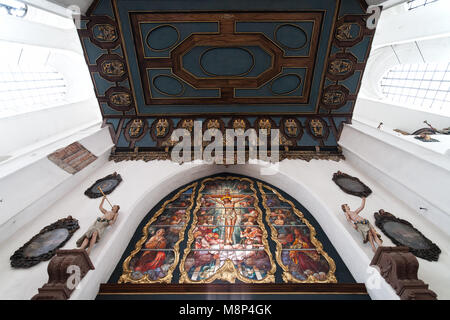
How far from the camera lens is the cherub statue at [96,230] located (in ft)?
14.1

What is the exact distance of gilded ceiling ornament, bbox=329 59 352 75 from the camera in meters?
7.45

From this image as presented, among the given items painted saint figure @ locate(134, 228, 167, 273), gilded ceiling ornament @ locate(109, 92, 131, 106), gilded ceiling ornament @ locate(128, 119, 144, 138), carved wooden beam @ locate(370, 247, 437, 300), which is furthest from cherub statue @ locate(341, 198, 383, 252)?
gilded ceiling ornament @ locate(109, 92, 131, 106)

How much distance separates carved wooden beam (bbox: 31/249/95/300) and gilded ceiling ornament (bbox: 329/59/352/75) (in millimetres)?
9733

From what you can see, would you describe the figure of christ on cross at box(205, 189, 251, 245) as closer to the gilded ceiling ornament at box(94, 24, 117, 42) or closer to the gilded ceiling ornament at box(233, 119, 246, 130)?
the gilded ceiling ornament at box(233, 119, 246, 130)

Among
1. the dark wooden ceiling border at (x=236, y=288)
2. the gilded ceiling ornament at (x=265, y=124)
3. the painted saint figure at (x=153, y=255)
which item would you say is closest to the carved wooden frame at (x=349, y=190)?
the dark wooden ceiling border at (x=236, y=288)

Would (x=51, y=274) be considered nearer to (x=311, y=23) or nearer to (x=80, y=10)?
(x=80, y=10)

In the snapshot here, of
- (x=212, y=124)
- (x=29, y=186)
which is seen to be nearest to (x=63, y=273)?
(x=29, y=186)

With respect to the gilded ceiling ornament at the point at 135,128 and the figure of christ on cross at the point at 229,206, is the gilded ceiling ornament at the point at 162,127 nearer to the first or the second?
the gilded ceiling ornament at the point at 135,128

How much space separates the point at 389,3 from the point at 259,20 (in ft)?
14.2

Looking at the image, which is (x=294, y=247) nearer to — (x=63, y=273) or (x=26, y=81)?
(x=63, y=273)

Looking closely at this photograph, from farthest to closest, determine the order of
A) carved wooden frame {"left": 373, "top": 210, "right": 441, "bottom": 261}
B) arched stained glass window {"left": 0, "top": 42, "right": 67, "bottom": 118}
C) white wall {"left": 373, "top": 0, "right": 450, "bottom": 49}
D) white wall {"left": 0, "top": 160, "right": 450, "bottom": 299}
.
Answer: arched stained glass window {"left": 0, "top": 42, "right": 67, "bottom": 118}
white wall {"left": 373, "top": 0, "right": 450, "bottom": 49}
carved wooden frame {"left": 373, "top": 210, "right": 441, "bottom": 261}
white wall {"left": 0, "top": 160, "right": 450, "bottom": 299}

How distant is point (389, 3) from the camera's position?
640cm

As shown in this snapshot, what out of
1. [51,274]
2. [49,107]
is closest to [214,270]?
[51,274]

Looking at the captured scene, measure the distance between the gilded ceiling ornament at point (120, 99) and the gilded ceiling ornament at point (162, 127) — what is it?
1.51 metres
